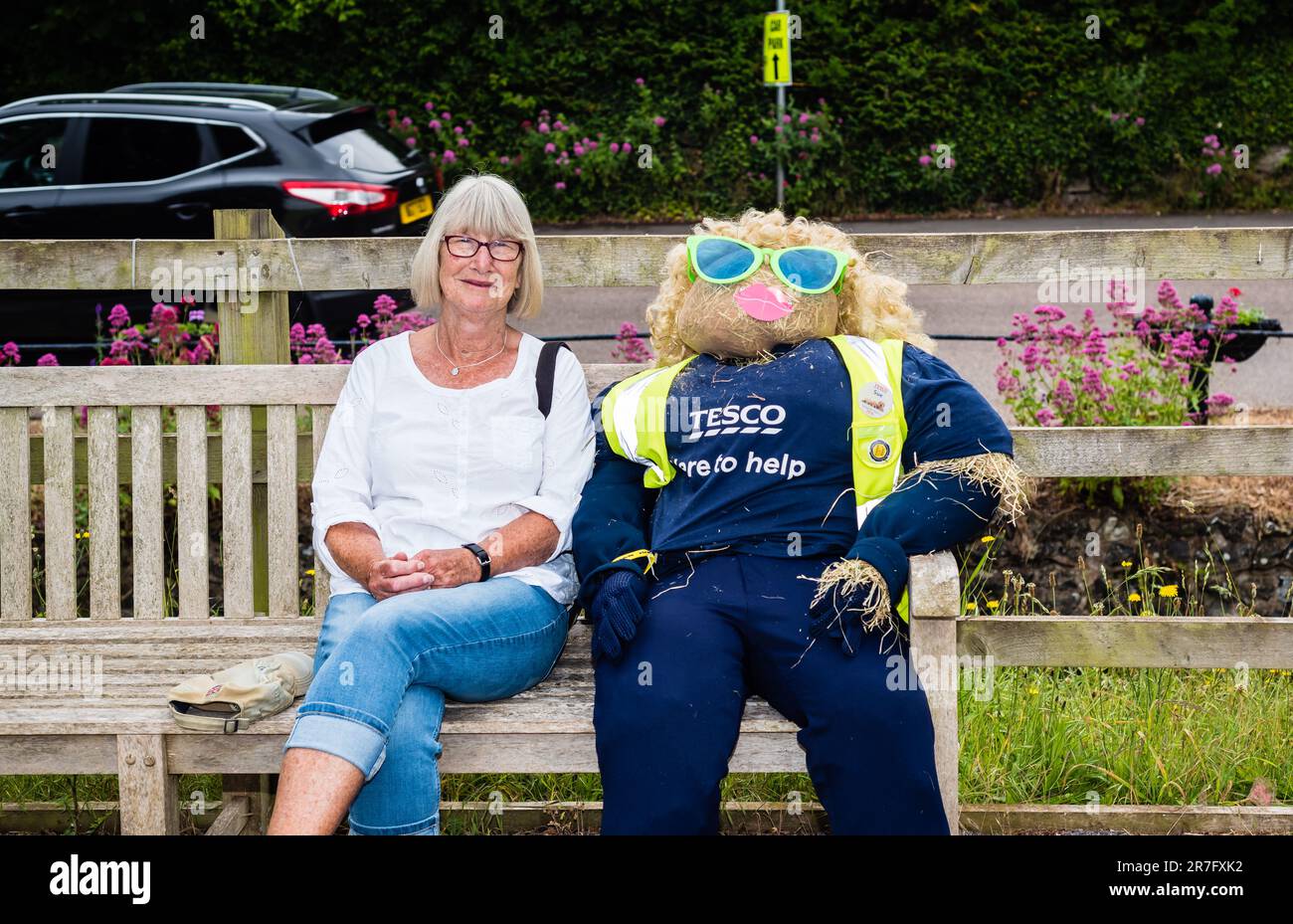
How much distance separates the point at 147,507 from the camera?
11.7ft

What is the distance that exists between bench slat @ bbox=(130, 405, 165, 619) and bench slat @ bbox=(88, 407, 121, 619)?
5cm

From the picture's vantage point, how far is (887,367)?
10.0ft

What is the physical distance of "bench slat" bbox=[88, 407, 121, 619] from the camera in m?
3.54

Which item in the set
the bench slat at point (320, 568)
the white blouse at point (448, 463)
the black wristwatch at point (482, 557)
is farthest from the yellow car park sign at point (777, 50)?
the black wristwatch at point (482, 557)

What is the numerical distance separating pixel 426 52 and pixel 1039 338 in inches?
488

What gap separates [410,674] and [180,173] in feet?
20.2

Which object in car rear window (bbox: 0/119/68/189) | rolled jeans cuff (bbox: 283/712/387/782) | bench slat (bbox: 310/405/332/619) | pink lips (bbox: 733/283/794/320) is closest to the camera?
rolled jeans cuff (bbox: 283/712/387/782)

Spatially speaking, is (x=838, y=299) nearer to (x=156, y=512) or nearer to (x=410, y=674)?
(x=410, y=674)

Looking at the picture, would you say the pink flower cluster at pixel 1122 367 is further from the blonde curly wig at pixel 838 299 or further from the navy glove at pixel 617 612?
the navy glove at pixel 617 612

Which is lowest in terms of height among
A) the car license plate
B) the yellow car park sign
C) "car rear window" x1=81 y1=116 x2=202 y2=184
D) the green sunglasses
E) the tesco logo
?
the tesco logo

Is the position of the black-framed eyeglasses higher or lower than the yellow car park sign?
lower

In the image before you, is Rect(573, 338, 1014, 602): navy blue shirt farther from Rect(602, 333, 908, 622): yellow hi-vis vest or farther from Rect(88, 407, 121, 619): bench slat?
Rect(88, 407, 121, 619): bench slat

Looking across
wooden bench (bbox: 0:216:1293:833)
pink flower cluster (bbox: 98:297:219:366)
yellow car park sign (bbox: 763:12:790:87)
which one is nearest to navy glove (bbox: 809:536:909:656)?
wooden bench (bbox: 0:216:1293:833)
